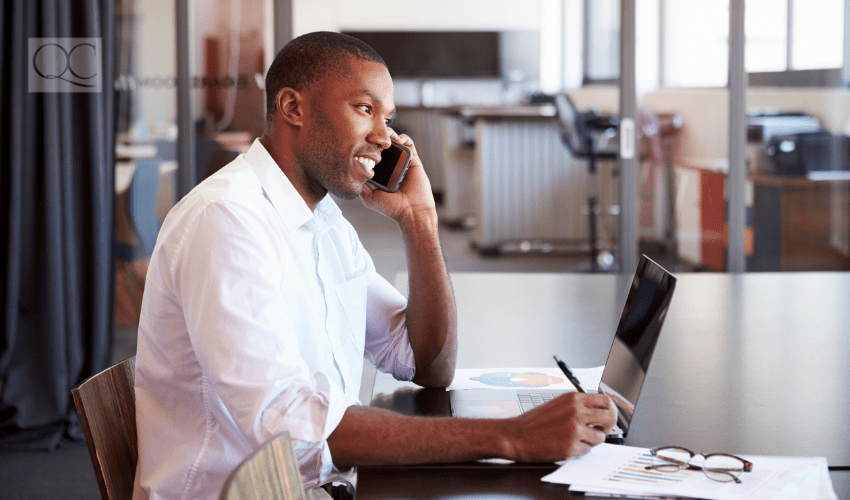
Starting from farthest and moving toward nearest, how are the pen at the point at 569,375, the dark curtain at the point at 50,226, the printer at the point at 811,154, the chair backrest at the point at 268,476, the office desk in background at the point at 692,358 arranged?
the printer at the point at 811,154 → the dark curtain at the point at 50,226 → the pen at the point at 569,375 → the office desk in background at the point at 692,358 → the chair backrest at the point at 268,476

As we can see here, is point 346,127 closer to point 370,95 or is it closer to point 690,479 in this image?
point 370,95

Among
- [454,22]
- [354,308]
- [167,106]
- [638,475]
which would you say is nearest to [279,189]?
[354,308]

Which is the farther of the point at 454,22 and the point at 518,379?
the point at 454,22

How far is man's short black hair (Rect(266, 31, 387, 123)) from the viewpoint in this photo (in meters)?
1.23

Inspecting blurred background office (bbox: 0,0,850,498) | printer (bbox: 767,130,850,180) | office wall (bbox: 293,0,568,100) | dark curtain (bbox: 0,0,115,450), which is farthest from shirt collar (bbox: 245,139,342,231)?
office wall (bbox: 293,0,568,100)

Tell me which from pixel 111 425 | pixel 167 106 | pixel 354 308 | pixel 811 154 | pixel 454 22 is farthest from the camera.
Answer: pixel 454 22

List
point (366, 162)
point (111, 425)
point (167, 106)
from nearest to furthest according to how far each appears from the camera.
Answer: point (111, 425)
point (366, 162)
point (167, 106)

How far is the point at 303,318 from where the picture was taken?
120 centimetres

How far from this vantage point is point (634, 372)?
1.04 metres

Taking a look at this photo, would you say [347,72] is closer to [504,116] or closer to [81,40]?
[81,40]

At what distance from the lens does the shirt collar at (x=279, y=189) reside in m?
1.23

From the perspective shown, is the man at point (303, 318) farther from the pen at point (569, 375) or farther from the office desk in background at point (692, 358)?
the pen at point (569, 375)

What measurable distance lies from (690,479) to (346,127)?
0.66m

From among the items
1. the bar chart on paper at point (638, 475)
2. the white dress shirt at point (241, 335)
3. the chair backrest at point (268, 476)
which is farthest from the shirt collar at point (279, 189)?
the bar chart on paper at point (638, 475)
